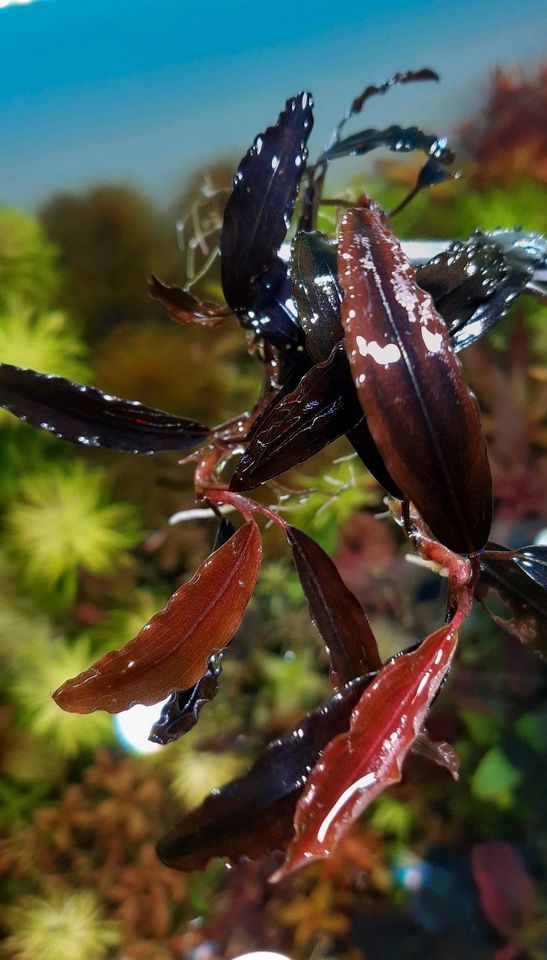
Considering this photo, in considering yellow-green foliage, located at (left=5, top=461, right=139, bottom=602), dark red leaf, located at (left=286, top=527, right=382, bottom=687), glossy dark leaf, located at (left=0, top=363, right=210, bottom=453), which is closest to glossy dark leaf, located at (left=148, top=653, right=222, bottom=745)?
dark red leaf, located at (left=286, top=527, right=382, bottom=687)

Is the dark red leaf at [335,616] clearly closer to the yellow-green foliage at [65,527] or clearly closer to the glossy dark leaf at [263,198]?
the glossy dark leaf at [263,198]

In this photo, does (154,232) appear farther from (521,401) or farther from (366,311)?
(366,311)

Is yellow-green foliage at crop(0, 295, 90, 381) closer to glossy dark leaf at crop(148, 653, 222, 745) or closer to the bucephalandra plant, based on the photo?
the bucephalandra plant

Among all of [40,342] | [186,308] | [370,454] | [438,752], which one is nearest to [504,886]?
[438,752]

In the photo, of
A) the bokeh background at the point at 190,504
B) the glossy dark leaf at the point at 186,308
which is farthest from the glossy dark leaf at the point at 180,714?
the bokeh background at the point at 190,504

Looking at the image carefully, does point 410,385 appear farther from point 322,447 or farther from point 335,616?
point 335,616

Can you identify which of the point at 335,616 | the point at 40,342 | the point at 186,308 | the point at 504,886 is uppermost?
the point at 40,342

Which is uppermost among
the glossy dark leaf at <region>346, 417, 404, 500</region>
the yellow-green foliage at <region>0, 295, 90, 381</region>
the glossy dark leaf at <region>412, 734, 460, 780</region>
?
the yellow-green foliage at <region>0, 295, 90, 381</region>
